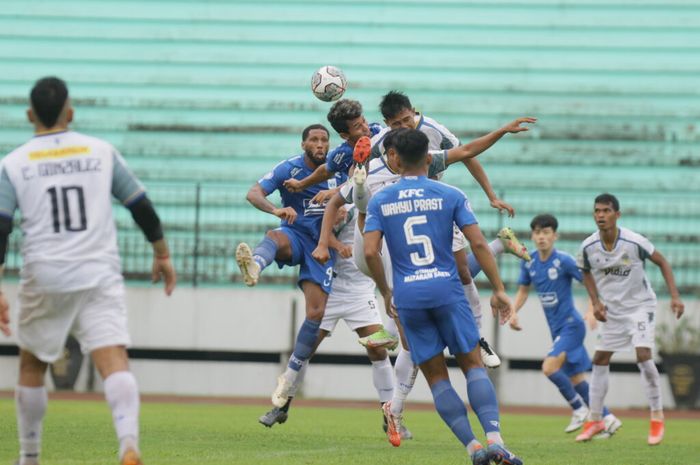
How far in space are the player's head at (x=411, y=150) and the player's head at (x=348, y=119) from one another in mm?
2536

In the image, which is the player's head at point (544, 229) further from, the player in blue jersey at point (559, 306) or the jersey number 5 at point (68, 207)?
the jersey number 5 at point (68, 207)

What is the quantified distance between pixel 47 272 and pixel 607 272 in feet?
26.9

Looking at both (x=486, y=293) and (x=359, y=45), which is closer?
(x=486, y=293)

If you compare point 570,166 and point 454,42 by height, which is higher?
point 454,42

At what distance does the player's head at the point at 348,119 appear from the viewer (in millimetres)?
10625

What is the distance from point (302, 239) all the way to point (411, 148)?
13.7ft

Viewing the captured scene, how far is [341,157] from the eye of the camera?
433 inches

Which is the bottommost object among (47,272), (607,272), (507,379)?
(507,379)

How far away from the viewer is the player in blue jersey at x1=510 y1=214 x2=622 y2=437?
15180 mm

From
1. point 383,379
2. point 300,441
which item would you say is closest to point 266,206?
point 383,379

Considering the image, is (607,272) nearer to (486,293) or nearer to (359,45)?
(486,293)

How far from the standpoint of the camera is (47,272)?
264 inches

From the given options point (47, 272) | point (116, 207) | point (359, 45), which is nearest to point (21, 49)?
point (116, 207)

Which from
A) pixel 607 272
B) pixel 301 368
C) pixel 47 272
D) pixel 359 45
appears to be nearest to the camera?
pixel 47 272
